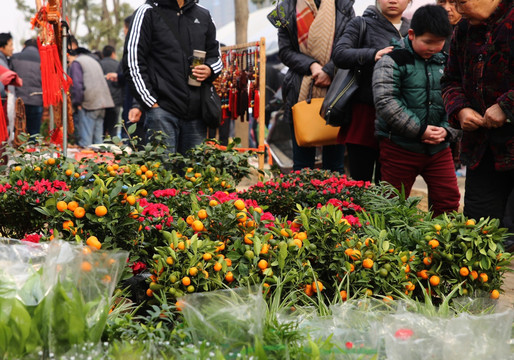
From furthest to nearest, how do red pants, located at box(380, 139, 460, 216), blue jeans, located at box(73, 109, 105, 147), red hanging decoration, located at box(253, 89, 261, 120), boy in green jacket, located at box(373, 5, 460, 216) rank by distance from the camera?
blue jeans, located at box(73, 109, 105, 147) → red hanging decoration, located at box(253, 89, 261, 120) → red pants, located at box(380, 139, 460, 216) → boy in green jacket, located at box(373, 5, 460, 216)

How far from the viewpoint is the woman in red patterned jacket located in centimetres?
347

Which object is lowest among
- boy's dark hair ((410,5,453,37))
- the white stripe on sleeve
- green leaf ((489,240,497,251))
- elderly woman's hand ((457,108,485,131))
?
green leaf ((489,240,497,251))

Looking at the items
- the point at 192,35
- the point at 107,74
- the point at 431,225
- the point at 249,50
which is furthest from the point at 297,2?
the point at 107,74

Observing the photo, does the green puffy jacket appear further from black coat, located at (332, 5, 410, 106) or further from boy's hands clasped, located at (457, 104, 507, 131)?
boy's hands clasped, located at (457, 104, 507, 131)

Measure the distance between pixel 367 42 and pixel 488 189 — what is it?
183cm

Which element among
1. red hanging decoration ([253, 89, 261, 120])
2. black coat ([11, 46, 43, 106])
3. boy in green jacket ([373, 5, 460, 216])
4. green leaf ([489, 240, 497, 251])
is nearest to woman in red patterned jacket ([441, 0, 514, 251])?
green leaf ([489, 240, 497, 251])

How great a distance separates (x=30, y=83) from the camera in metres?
11.4

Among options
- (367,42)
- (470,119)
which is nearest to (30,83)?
(367,42)

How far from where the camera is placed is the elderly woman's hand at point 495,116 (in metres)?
3.47

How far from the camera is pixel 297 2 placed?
225 inches

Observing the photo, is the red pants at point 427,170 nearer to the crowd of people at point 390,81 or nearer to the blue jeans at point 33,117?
the crowd of people at point 390,81

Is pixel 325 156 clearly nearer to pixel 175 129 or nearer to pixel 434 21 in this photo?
pixel 175 129

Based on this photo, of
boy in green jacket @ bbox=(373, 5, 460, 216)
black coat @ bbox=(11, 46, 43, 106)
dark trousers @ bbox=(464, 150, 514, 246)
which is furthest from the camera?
black coat @ bbox=(11, 46, 43, 106)

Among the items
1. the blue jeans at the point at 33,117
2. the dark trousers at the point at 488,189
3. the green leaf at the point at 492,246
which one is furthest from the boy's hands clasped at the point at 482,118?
the blue jeans at the point at 33,117
